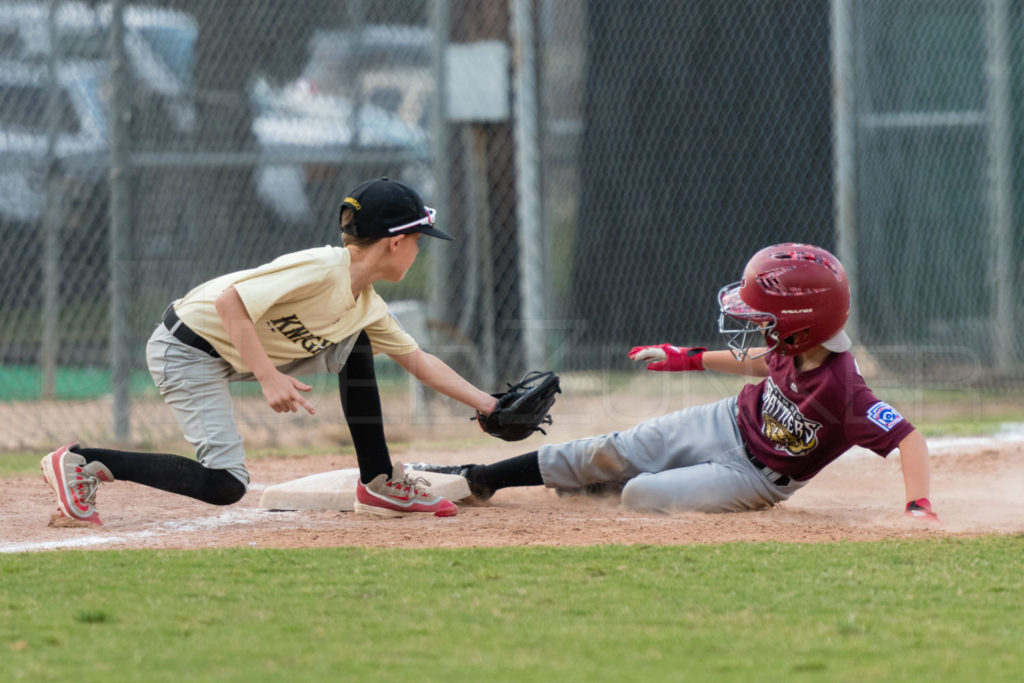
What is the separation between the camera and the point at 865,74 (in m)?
7.93

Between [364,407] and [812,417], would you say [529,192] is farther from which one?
[812,417]

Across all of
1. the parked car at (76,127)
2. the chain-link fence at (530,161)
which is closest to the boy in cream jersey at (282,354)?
the chain-link fence at (530,161)

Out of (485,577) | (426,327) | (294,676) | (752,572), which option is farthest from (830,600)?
(426,327)

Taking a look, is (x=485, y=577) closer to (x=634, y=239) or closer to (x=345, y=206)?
(x=345, y=206)

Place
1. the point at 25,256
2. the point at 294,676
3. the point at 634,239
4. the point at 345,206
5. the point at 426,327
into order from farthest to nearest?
the point at 634,239 → the point at 426,327 → the point at 25,256 → the point at 345,206 → the point at 294,676

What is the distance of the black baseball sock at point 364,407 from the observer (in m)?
4.33

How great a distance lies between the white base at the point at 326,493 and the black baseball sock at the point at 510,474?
0.28 feet

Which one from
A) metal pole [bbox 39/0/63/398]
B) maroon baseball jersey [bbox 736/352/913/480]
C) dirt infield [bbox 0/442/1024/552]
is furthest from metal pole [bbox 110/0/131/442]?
maroon baseball jersey [bbox 736/352/913/480]

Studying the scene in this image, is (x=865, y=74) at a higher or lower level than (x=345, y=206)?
higher

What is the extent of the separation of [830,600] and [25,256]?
5324 mm

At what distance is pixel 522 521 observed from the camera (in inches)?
170

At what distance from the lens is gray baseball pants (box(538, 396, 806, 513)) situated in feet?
14.7

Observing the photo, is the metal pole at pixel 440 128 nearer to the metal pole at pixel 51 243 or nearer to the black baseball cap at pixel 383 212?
the metal pole at pixel 51 243

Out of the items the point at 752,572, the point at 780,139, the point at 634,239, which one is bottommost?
the point at 752,572
